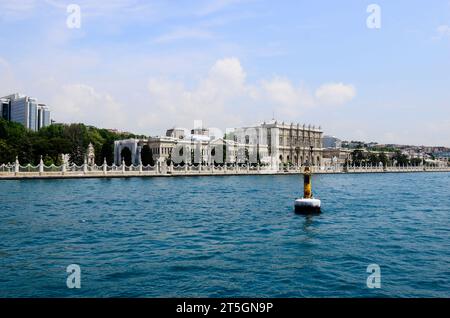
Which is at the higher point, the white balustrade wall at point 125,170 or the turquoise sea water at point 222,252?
the white balustrade wall at point 125,170

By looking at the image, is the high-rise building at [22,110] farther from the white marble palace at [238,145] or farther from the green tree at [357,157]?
the green tree at [357,157]

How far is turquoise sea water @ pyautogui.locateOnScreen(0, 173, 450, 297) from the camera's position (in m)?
9.23

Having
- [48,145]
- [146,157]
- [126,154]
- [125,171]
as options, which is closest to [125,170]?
[125,171]

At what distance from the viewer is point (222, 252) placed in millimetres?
12523

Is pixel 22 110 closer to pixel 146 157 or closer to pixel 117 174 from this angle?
pixel 146 157

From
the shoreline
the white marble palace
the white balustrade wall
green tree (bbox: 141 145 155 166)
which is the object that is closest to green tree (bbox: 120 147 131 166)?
the white marble palace

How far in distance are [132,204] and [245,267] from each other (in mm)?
16717

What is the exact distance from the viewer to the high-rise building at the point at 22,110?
98.0 m

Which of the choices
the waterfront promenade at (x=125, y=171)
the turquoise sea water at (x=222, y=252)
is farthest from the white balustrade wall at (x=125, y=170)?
the turquoise sea water at (x=222, y=252)

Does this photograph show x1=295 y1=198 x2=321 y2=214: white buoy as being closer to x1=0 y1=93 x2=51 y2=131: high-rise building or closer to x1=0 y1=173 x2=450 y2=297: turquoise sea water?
x1=0 y1=173 x2=450 y2=297: turquoise sea water

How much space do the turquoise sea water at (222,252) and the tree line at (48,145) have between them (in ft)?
151

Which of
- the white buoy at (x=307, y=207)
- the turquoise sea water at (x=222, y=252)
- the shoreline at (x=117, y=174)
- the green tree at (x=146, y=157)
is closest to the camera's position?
the turquoise sea water at (x=222, y=252)

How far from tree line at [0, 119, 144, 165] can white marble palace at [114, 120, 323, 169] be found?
706cm
